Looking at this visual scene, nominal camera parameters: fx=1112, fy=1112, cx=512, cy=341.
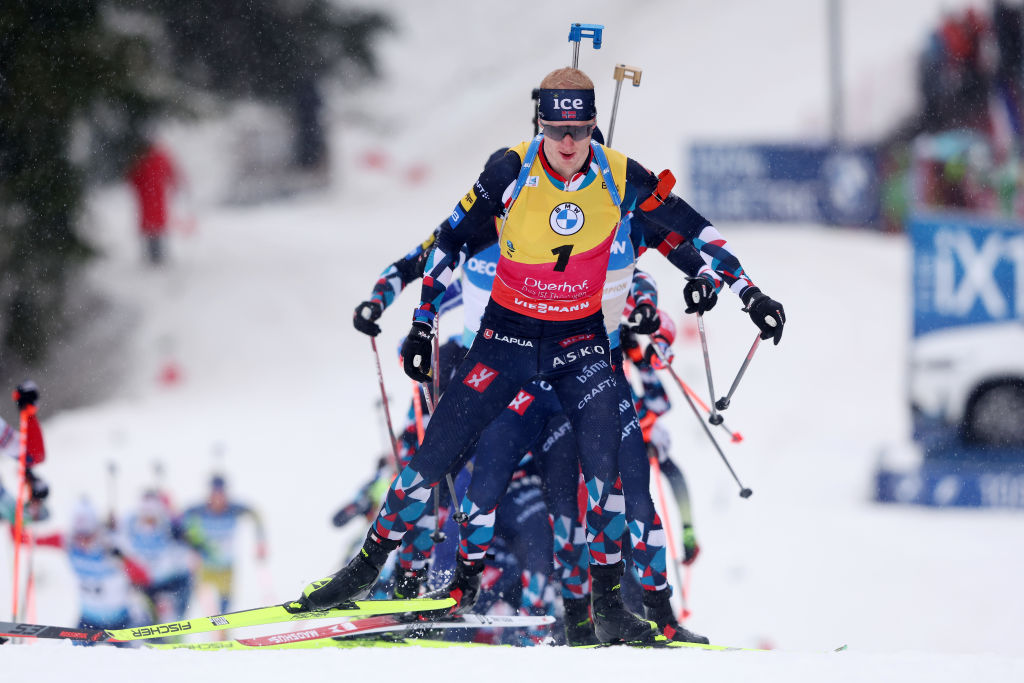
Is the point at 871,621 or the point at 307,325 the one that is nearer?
the point at 871,621

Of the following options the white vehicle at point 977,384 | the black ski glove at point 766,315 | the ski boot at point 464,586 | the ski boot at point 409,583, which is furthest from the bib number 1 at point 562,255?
the white vehicle at point 977,384

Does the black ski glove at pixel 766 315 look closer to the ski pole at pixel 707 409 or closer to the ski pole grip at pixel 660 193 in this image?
the ski pole at pixel 707 409

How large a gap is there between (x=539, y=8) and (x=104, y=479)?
29.0m

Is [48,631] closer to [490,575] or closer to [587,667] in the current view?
[490,575]

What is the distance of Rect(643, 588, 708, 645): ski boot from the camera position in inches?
218

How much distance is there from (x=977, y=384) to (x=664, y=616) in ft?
27.3

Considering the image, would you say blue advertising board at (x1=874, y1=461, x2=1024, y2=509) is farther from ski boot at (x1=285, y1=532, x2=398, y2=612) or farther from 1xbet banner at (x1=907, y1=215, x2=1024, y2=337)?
ski boot at (x1=285, y1=532, x2=398, y2=612)

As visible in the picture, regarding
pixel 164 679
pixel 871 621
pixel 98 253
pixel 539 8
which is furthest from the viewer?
pixel 539 8

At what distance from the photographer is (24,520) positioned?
679 centimetres

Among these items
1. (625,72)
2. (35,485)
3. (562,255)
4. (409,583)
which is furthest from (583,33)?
(35,485)

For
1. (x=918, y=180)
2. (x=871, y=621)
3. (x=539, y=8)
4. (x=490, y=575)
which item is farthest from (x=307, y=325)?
(x=539, y=8)

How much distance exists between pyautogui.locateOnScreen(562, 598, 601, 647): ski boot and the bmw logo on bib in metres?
1.92

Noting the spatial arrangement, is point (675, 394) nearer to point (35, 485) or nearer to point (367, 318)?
point (35, 485)

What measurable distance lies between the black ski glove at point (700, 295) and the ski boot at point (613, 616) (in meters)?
1.25
